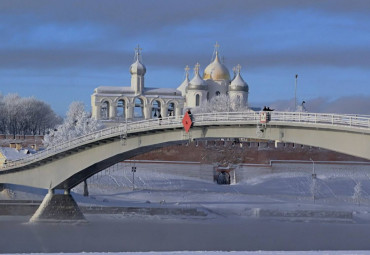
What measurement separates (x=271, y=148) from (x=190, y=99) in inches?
1004

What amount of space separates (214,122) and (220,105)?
4637 centimetres

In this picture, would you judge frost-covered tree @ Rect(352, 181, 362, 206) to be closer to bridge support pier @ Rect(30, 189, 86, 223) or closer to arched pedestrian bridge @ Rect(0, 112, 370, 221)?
arched pedestrian bridge @ Rect(0, 112, 370, 221)

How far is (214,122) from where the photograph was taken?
3022 centimetres

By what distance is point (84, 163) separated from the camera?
35594 millimetres

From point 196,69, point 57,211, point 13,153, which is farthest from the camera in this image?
point 196,69

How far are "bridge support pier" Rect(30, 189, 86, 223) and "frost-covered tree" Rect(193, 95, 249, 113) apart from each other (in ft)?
128

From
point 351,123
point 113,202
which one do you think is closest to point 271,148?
point 113,202

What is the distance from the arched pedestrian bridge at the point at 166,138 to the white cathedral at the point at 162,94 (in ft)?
152

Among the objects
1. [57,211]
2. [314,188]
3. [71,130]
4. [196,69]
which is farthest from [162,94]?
[57,211]

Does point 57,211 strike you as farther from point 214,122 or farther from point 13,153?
point 13,153

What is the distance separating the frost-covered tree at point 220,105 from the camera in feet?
A: 248

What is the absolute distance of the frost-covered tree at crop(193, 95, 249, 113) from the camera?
75.6 metres

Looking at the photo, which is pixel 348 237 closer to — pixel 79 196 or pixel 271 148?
pixel 79 196

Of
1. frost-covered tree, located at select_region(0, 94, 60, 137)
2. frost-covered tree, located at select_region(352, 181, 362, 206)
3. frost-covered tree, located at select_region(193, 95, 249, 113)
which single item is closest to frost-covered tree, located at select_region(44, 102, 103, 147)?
frost-covered tree, located at select_region(193, 95, 249, 113)
